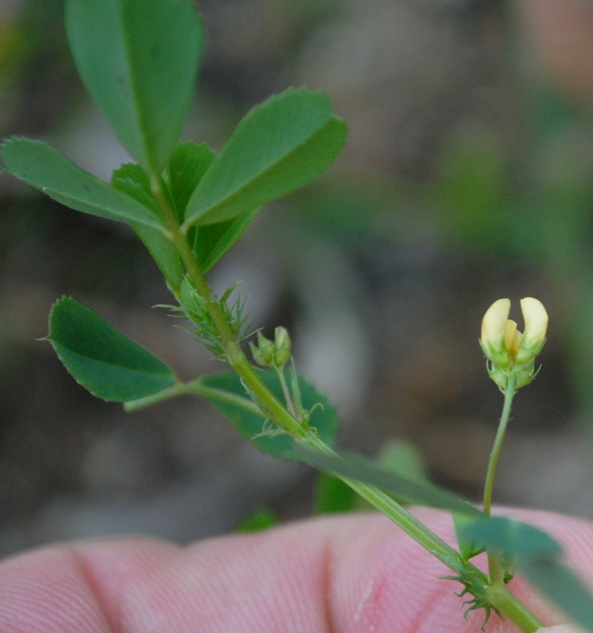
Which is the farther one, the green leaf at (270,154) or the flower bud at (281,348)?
the flower bud at (281,348)

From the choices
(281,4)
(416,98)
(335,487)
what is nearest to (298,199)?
(416,98)

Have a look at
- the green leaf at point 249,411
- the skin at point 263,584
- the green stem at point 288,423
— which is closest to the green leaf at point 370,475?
the green stem at point 288,423

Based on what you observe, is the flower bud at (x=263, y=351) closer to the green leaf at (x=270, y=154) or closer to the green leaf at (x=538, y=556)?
the green leaf at (x=270, y=154)

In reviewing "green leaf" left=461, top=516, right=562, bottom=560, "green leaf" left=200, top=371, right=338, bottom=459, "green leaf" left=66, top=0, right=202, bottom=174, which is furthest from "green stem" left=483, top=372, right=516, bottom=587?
"green leaf" left=66, top=0, right=202, bottom=174

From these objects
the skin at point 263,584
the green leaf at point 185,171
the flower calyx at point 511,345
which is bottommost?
the skin at point 263,584

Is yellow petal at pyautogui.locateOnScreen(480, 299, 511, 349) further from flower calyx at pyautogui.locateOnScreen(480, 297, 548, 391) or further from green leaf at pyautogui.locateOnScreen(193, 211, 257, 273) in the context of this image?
green leaf at pyautogui.locateOnScreen(193, 211, 257, 273)

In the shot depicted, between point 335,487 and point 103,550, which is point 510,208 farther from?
point 103,550
